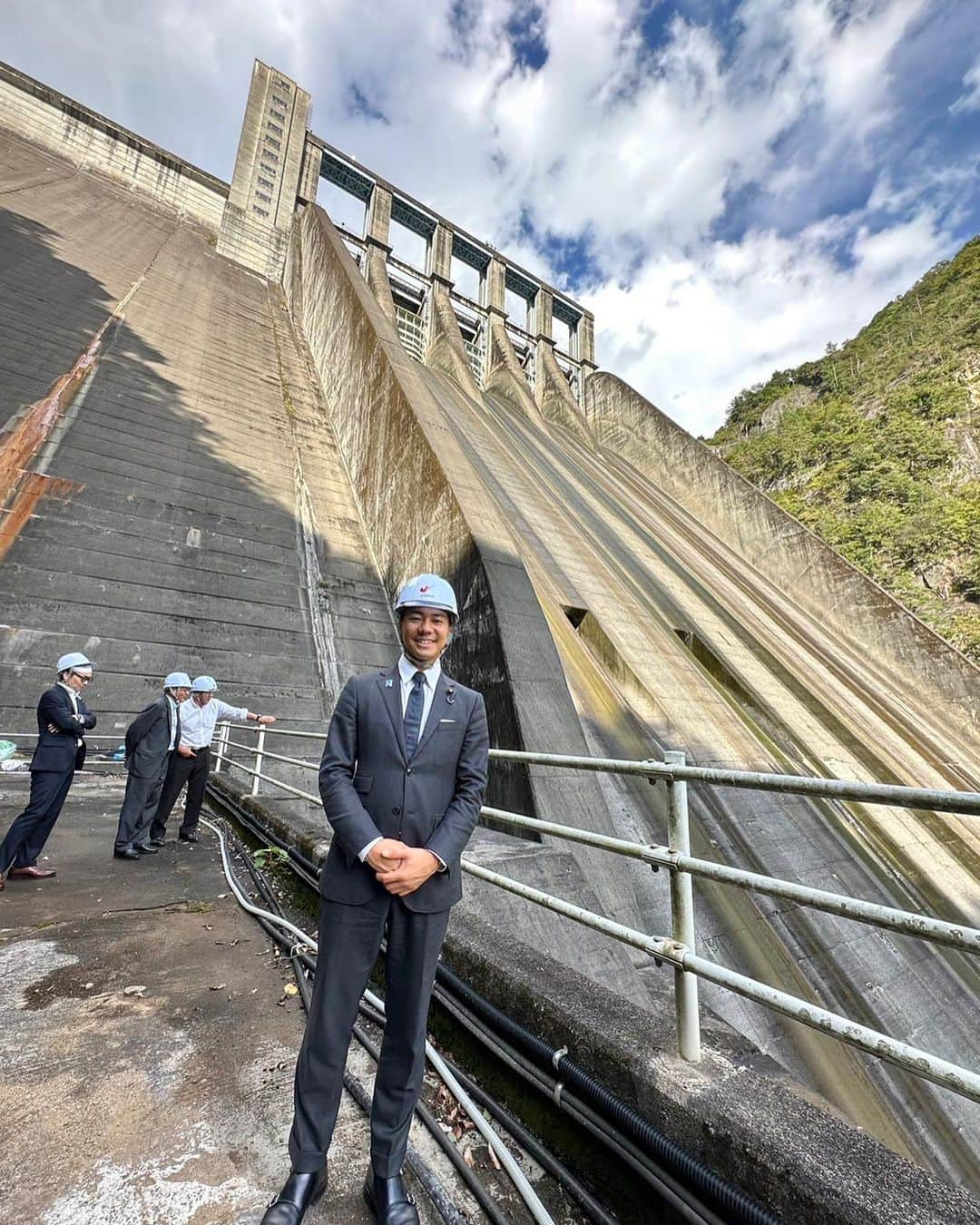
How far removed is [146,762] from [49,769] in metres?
0.74

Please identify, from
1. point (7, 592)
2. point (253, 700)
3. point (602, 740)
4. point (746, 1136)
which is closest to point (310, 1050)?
point (746, 1136)

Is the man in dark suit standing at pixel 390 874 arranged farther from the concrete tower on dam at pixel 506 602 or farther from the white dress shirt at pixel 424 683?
the concrete tower on dam at pixel 506 602

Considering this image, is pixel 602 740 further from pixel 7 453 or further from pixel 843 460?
pixel 843 460

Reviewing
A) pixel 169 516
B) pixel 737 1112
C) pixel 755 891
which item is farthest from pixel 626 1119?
pixel 169 516

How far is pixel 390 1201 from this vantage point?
3.84ft

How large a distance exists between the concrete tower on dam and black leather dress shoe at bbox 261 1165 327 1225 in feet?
4.56

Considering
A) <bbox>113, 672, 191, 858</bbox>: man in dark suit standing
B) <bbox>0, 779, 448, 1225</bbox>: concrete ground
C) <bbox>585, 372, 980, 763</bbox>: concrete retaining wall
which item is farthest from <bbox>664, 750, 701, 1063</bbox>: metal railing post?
<bbox>585, 372, 980, 763</bbox>: concrete retaining wall

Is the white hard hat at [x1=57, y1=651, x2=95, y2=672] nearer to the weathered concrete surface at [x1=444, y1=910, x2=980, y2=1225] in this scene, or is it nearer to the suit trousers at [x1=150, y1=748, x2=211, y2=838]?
the suit trousers at [x1=150, y1=748, x2=211, y2=838]

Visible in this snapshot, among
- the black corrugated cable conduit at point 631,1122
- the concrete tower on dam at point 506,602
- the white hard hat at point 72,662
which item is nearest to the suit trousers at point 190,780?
the concrete tower on dam at point 506,602

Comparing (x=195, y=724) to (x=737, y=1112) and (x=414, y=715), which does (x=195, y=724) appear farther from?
(x=737, y=1112)

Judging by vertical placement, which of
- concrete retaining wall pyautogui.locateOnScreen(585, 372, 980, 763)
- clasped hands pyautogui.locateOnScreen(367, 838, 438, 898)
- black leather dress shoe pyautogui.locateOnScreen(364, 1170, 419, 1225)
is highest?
concrete retaining wall pyautogui.locateOnScreen(585, 372, 980, 763)

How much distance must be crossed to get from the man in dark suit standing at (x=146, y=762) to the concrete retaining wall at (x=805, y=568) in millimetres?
11629

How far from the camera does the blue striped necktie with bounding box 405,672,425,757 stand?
141 centimetres

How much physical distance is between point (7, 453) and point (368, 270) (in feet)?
52.4
